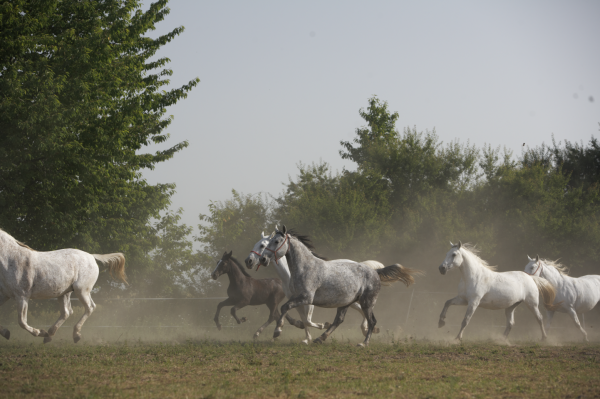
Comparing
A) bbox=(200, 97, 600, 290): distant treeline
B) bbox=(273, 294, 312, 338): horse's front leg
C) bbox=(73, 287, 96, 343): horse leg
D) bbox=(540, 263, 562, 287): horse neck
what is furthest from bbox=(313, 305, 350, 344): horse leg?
bbox=(200, 97, 600, 290): distant treeline

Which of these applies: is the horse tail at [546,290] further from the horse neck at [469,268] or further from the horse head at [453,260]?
the horse head at [453,260]

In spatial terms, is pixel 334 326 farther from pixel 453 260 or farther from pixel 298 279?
pixel 453 260

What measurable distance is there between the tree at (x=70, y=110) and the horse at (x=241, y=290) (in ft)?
13.1

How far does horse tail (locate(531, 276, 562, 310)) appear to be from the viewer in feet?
A: 48.6

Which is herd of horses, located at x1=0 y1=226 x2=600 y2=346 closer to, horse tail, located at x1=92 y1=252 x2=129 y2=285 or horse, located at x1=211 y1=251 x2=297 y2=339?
horse tail, located at x1=92 y1=252 x2=129 y2=285

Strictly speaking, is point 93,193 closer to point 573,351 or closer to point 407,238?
point 573,351

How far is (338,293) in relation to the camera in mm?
10758

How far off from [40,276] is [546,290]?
13351 millimetres

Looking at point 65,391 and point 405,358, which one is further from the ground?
point 405,358

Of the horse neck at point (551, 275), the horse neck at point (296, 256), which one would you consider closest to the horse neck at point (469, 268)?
the horse neck at point (551, 275)

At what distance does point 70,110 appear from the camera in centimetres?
1284

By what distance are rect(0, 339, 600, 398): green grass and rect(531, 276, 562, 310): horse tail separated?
4562mm

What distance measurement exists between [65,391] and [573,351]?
9675 millimetres

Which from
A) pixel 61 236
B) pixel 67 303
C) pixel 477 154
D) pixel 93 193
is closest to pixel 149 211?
pixel 61 236
